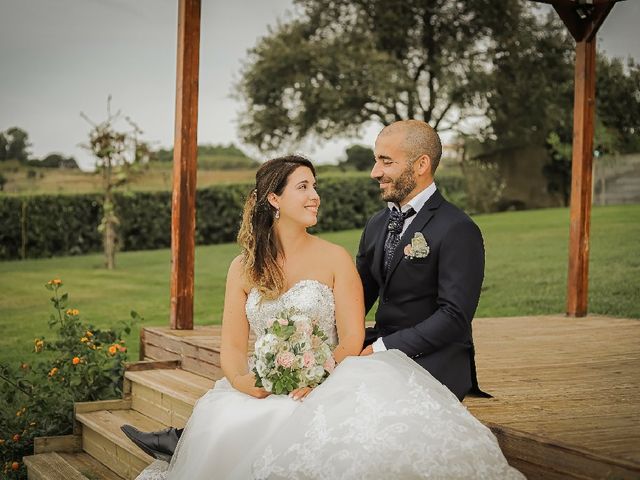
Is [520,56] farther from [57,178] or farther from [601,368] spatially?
[601,368]

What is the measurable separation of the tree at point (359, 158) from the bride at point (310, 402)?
13.0 metres

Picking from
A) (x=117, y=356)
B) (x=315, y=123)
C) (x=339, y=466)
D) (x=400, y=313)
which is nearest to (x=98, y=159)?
(x=315, y=123)

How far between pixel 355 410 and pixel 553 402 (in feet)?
4.81

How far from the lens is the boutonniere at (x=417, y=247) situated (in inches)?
147

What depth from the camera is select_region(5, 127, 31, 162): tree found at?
41.7 ft

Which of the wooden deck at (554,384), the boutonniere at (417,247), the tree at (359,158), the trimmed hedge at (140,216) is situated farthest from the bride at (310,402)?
the tree at (359,158)

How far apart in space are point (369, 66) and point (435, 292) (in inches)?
539

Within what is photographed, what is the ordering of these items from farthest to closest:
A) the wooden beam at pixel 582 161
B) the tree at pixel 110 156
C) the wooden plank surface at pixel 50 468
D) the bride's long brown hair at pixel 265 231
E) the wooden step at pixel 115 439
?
1. the tree at pixel 110 156
2. the wooden beam at pixel 582 161
3. the wooden plank surface at pixel 50 468
4. the wooden step at pixel 115 439
5. the bride's long brown hair at pixel 265 231

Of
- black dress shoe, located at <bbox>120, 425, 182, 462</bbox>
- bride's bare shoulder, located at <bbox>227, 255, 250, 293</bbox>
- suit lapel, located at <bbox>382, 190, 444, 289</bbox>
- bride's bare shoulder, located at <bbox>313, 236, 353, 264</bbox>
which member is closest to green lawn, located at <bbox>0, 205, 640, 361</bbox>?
black dress shoe, located at <bbox>120, 425, 182, 462</bbox>

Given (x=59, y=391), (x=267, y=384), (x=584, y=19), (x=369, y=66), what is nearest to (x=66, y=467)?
(x=59, y=391)

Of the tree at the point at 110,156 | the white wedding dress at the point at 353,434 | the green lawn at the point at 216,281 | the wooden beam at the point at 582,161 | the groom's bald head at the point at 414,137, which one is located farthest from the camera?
the tree at the point at 110,156

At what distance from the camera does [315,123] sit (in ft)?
57.0

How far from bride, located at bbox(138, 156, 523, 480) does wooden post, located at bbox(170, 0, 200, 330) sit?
2058 millimetres

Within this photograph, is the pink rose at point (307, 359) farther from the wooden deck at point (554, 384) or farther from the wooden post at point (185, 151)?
the wooden post at point (185, 151)
